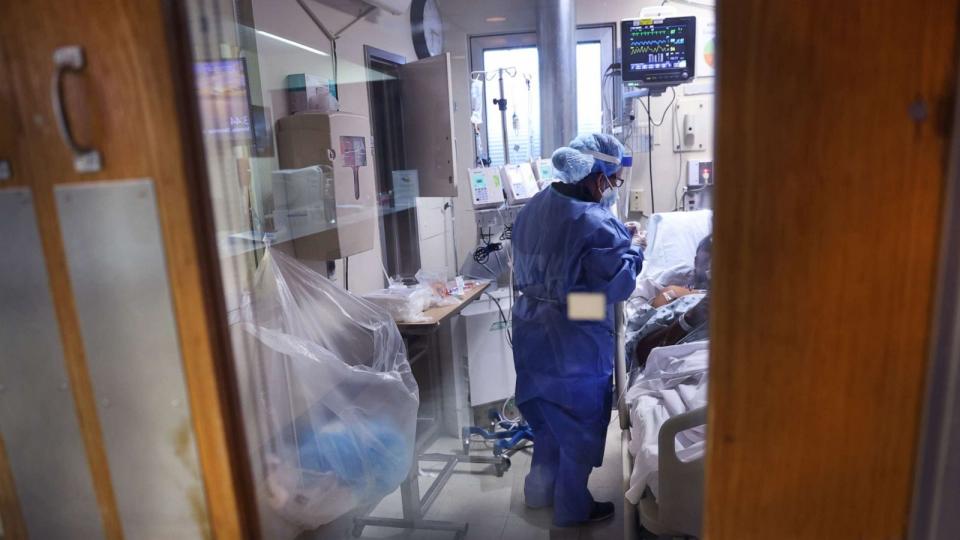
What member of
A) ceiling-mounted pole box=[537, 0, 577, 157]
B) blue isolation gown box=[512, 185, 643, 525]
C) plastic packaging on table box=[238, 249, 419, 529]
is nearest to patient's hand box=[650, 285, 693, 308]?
Result: blue isolation gown box=[512, 185, 643, 525]

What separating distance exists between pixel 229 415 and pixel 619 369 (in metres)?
2.16

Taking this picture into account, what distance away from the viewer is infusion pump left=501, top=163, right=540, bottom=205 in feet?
10.7

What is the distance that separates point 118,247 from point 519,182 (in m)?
2.65

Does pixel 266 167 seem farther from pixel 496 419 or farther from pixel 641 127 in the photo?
pixel 641 127

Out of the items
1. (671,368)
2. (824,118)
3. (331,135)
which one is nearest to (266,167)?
(331,135)

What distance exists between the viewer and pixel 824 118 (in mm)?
582

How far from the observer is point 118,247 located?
79cm

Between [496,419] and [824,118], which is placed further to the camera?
[496,419]

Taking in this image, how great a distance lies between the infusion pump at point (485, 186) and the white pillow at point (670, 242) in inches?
38.2

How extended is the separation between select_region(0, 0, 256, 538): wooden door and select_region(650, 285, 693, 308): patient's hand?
7.88 feet

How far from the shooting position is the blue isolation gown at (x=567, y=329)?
223cm

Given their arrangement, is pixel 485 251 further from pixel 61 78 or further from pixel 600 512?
pixel 61 78

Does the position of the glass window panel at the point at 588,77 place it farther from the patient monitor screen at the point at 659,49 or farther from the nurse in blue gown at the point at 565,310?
the nurse in blue gown at the point at 565,310

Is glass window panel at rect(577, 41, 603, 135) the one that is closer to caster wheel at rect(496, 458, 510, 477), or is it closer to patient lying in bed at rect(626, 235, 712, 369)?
patient lying in bed at rect(626, 235, 712, 369)
